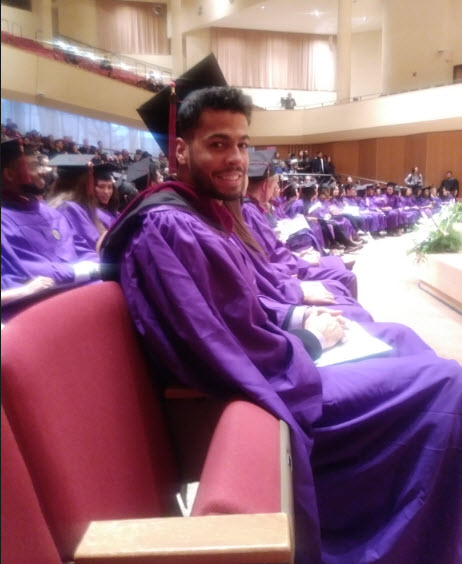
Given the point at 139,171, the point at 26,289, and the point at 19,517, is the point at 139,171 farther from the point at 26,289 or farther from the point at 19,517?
the point at 19,517

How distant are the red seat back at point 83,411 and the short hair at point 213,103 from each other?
0.63 meters

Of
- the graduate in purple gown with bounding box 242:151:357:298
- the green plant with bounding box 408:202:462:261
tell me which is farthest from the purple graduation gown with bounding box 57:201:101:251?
the green plant with bounding box 408:202:462:261

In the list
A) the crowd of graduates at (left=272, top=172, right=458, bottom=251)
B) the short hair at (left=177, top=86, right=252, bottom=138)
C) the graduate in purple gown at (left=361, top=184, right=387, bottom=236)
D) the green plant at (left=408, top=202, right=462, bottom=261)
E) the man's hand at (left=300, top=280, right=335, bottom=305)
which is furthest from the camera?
the graduate in purple gown at (left=361, top=184, right=387, bottom=236)

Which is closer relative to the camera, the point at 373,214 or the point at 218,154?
the point at 218,154

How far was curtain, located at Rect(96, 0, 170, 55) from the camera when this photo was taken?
270 inches

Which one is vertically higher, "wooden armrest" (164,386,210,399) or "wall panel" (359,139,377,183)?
"wall panel" (359,139,377,183)

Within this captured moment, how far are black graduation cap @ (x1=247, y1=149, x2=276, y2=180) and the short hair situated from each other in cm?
277

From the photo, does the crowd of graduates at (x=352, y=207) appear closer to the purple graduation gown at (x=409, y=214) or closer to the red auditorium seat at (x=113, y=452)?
the purple graduation gown at (x=409, y=214)

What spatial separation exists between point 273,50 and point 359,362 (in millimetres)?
20092

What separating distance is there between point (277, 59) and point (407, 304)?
17.0 m

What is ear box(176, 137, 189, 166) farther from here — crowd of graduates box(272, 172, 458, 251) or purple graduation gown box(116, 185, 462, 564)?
crowd of graduates box(272, 172, 458, 251)

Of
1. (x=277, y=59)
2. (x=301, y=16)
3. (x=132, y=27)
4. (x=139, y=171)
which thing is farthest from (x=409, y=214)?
(x=139, y=171)

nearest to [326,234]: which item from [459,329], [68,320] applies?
[459,329]

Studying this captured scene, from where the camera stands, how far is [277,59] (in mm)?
19688
